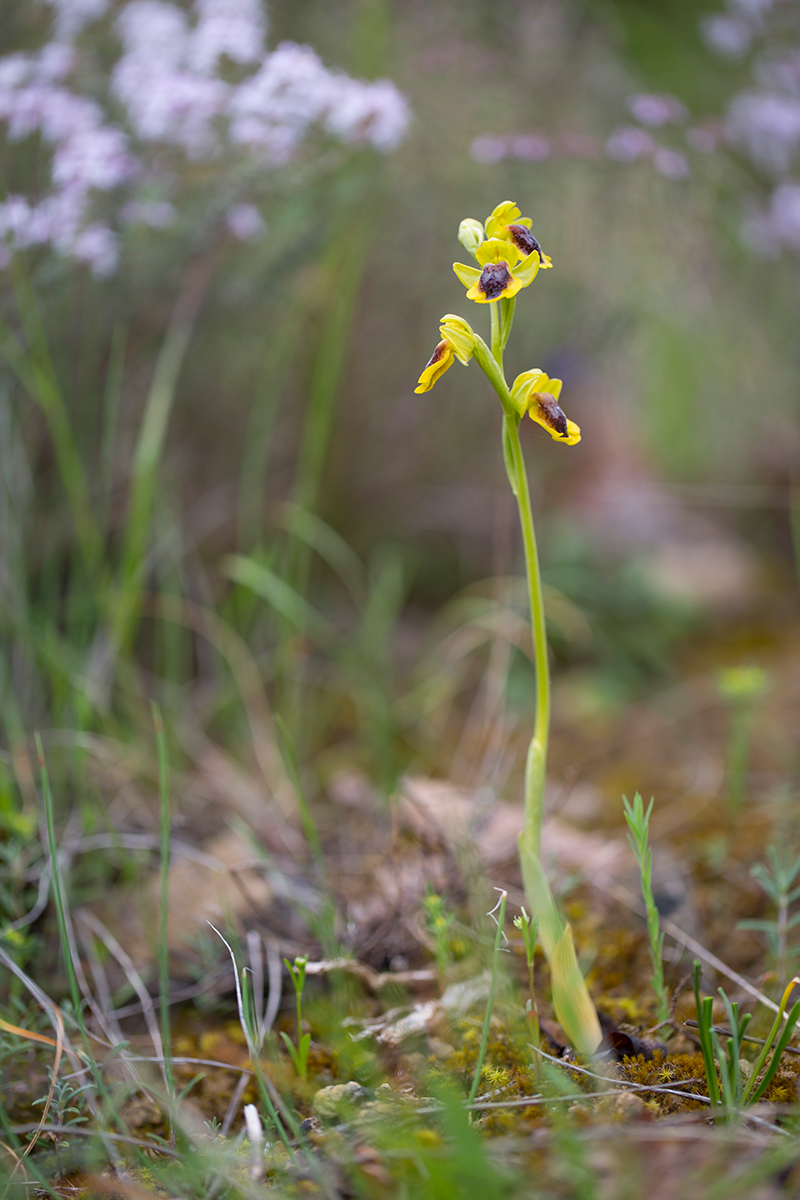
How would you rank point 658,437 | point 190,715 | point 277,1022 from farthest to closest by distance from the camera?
point 658,437 < point 190,715 < point 277,1022

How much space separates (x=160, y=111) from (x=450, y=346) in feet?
4.20

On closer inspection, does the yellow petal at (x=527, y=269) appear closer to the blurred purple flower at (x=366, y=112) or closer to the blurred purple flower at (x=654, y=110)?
the blurred purple flower at (x=366, y=112)

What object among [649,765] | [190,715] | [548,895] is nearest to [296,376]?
[190,715]

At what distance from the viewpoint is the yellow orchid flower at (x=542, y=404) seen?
0.70m

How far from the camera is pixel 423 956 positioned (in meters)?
1.01

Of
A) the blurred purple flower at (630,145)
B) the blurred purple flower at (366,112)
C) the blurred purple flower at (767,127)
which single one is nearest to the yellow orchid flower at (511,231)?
the blurred purple flower at (366,112)

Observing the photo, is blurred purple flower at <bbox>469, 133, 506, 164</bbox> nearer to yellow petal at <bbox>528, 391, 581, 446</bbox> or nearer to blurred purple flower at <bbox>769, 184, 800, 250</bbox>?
blurred purple flower at <bbox>769, 184, 800, 250</bbox>

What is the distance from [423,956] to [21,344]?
55.3 inches

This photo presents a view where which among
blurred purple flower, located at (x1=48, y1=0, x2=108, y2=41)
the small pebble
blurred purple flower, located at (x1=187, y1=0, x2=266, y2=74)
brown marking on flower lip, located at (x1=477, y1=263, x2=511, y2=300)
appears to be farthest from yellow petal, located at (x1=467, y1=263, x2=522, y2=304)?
blurred purple flower, located at (x1=48, y1=0, x2=108, y2=41)

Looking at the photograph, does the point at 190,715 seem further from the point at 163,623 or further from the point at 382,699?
the point at 382,699

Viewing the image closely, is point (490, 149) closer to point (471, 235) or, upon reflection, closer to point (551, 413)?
point (471, 235)

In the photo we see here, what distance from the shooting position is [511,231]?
2.34 feet

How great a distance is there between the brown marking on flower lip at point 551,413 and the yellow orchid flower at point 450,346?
0.08m

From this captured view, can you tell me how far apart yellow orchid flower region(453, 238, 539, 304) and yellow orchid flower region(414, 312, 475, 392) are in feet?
0.09
